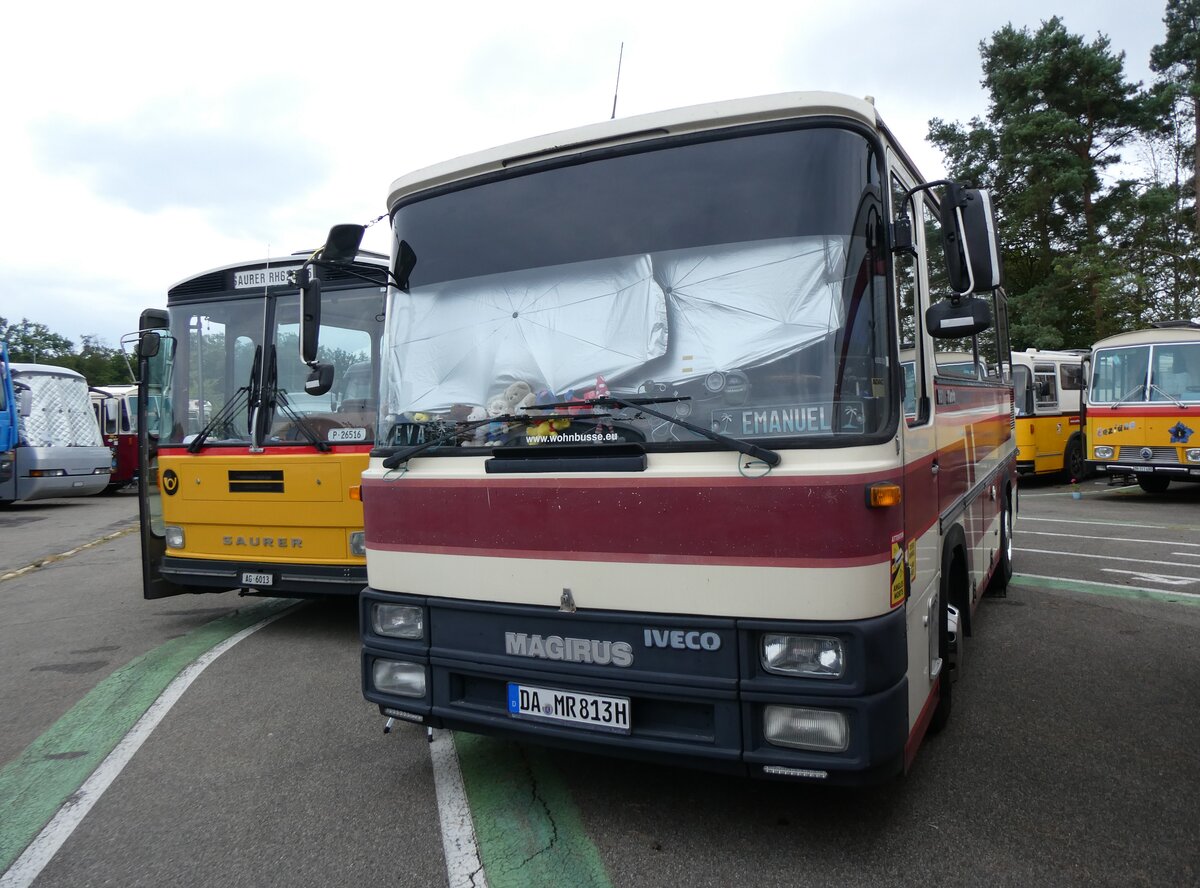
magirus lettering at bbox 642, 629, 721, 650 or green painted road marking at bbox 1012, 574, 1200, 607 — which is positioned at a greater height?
magirus lettering at bbox 642, 629, 721, 650

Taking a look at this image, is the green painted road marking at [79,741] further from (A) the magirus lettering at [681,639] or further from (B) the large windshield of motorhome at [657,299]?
(A) the magirus lettering at [681,639]

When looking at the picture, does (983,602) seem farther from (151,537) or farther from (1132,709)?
(151,537)

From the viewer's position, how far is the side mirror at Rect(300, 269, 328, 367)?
15.2 feet

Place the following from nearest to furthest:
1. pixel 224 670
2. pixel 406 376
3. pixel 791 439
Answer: pixel 791 439
pixel 406 376
pixel 224 670

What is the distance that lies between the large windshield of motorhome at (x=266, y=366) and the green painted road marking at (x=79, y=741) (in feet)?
5.50

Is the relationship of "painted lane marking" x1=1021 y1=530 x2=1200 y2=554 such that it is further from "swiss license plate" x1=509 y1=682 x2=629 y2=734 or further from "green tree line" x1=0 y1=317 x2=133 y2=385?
"green tree line" x1=0 y1=317 x2=133 y2=385

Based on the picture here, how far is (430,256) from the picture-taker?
4.07 meters

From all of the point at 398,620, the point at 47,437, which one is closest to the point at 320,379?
the point at 398,620

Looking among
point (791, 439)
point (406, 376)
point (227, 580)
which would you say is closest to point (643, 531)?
point (791, 439)

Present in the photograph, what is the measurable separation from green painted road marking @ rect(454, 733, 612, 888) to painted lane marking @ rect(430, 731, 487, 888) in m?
0.03

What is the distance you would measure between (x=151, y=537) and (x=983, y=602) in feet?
22.8

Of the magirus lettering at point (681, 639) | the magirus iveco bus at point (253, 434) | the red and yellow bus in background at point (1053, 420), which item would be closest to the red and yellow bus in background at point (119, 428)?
the magirus iveco bus at point (253, 434)

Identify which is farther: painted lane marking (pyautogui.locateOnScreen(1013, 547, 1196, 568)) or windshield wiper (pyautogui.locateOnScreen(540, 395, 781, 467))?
painted lane marking (pyautogui.locateOnScreen(1013, 547, 1196, 568))

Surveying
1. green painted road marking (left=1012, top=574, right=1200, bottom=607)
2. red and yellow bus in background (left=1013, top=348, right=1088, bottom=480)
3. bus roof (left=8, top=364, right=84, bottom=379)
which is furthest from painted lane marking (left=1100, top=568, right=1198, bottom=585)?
bus roof (left=8, top=364, right=84, bottom=379)
